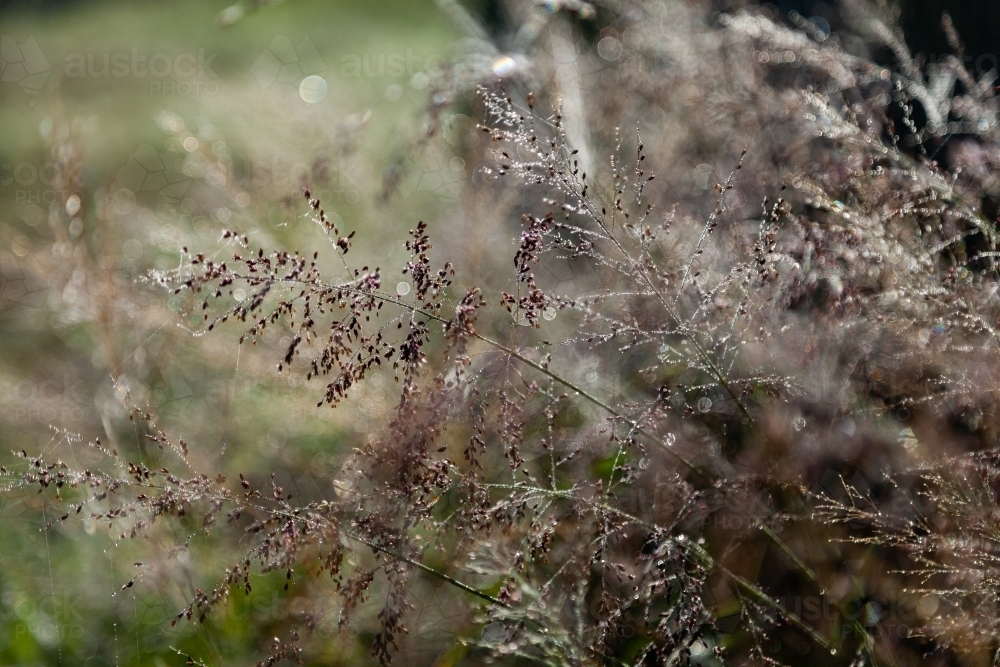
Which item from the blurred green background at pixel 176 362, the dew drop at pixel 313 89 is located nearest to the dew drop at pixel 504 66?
the blurred green background at pixel 176 362

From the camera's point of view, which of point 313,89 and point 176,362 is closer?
point 176,362

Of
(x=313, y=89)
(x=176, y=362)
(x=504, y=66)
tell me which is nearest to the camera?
(x=504, y=66)

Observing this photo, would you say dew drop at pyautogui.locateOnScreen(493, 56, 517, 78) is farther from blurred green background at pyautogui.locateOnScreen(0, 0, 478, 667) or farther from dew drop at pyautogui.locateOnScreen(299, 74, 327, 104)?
dew drop at pyautogui.locateOnScreen(299, 74, 327, 104)

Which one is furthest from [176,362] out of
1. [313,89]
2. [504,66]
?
[313,89]

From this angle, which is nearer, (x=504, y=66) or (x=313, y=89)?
(x=504, y=66)

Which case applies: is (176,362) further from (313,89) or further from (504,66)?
(313,89)

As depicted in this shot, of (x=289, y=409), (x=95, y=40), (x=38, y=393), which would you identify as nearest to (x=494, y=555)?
(x=289, y=409)

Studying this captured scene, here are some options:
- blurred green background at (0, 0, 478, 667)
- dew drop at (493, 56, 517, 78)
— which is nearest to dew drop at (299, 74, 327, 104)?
blurred green background at (0, 0, 478, 667)

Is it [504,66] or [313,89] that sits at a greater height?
[504,66]

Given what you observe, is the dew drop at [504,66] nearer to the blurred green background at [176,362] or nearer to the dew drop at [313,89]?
the blurred green background at [176,362]

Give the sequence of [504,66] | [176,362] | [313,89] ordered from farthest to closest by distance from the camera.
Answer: [313,89] < [176,362] < [504,66]

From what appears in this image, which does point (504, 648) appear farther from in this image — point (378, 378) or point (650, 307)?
point (378, 378)
